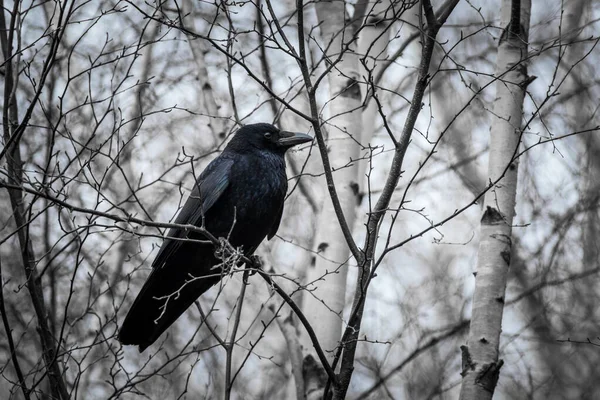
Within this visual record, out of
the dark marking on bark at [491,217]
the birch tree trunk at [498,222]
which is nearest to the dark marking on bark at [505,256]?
the birch tree trunk at [498,222]

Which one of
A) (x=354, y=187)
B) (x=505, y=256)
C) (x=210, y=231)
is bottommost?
(x=505, y=256)

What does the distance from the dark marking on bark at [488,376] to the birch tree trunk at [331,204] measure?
1.00 metres

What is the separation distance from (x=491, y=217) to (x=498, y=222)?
49mm

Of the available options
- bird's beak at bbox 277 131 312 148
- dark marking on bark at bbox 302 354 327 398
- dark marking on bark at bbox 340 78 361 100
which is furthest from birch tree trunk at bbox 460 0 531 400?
bird's beak at bbox 277 131 312 148

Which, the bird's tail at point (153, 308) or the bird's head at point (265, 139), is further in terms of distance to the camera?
the bird's head at point (265, 139)

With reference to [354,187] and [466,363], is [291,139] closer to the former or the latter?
[354,187]

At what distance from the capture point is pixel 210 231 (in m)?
5.18

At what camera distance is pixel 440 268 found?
9.56m

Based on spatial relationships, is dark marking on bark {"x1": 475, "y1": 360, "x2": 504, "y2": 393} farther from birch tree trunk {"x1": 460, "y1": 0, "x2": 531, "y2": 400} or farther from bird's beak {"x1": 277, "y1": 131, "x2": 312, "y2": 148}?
bird's beak {"x1": 277, "y1": 131, "x2": 312, "y2": 148}

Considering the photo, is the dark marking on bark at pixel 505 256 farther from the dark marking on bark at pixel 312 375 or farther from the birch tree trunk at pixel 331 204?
the dark marking on bark at pixel 312 375

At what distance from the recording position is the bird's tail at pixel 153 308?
4867 millimetres

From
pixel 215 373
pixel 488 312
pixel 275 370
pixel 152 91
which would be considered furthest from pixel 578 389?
pixel 152 91

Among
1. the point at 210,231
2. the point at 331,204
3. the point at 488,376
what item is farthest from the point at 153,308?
the point at 488,376

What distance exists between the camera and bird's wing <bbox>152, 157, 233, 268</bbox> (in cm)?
494
